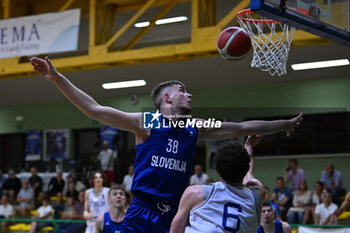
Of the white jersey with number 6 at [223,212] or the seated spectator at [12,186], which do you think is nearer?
the white jersey with number 6 at [223,212]

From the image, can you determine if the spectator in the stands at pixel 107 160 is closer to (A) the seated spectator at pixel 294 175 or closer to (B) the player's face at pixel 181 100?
(A) the seated spectator at pixel 294 175

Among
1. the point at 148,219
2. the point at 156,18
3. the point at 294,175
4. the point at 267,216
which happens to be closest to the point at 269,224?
the point at 267,216

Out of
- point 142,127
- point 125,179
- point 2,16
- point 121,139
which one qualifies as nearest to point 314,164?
point 125,179

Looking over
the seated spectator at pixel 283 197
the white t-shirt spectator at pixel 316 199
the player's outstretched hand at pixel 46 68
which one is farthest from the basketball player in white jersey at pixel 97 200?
the player's outstretched hand at pixel 46 68

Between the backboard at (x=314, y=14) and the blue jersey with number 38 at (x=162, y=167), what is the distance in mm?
1916

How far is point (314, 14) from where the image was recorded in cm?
594

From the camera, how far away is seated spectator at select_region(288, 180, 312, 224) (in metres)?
11.7

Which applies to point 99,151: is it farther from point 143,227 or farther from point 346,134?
point 143,227

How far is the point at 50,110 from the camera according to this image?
1934 cm

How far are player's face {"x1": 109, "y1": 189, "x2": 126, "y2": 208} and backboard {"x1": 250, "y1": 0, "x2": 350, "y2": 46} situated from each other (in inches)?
135

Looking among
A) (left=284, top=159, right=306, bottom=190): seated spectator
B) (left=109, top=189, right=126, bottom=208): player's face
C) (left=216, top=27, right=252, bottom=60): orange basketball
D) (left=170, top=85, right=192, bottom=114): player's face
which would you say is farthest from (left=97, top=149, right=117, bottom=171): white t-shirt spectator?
(left=170, top=85, right=192, bottom=114): player's face

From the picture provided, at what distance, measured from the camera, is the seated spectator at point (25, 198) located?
1584cm

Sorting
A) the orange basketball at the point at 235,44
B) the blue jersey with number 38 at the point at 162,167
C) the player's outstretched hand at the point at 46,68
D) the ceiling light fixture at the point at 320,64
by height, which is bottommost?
the blue jersey with number 38 at the point at 162,167

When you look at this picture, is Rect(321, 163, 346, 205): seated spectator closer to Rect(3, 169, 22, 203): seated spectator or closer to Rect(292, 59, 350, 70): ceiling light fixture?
Rect(292, 59, 350, 70): ceiling light fixture
